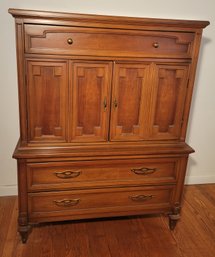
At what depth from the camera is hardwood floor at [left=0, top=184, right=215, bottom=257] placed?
5.57ft

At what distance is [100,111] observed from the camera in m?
1.61

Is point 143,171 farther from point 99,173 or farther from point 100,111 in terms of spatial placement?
point 100,111

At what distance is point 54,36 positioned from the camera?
1423 mm

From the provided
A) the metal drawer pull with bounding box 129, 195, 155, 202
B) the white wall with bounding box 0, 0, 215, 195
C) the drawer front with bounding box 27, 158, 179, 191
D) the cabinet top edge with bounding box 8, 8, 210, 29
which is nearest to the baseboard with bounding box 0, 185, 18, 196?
the white wall with bounding box 0, 0, 215, 195

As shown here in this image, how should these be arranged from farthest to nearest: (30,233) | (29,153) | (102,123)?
(30,233)
(102,123)
(29,153)

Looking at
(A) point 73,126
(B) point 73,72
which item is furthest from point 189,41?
(A) point 73,126

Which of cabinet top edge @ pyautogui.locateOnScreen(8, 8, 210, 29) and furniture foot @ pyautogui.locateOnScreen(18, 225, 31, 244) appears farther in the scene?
furniture foot @ pyautogui.locateOnScreen(18, 225, 31, 244)

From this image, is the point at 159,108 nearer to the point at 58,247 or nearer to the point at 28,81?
the point at 28,81

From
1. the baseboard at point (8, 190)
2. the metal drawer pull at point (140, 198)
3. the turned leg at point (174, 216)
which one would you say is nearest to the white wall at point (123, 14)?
the baseboard at point (8, 190)

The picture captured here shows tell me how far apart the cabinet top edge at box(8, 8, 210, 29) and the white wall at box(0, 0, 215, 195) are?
0.57 metres

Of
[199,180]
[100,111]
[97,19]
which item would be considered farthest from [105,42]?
[199,180]

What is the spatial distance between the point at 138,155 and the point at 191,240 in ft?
2.71

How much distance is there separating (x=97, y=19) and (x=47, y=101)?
0.58 meters

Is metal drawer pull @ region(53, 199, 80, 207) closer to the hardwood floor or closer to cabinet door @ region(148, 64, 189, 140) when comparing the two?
the hardwood floor
